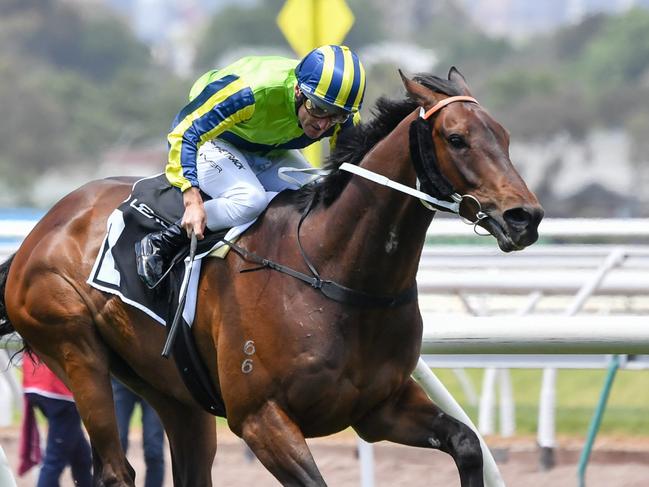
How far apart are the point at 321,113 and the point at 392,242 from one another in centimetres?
48

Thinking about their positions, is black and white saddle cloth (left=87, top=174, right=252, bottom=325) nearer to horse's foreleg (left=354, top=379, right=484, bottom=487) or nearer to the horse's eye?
horse's foreleg (left=354, top=379, right=484, bottom=487)

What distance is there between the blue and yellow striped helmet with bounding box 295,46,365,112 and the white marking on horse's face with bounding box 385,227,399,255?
1.40 ft

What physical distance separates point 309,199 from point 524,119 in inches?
1946

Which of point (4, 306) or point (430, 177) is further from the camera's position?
point (4, 306)

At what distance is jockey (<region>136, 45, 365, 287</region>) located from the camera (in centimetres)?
467

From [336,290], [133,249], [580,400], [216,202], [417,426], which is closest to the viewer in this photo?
[336,290]

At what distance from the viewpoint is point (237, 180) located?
4.93 m

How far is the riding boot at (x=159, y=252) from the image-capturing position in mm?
4965

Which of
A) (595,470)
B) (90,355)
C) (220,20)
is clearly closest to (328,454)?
(595,470)

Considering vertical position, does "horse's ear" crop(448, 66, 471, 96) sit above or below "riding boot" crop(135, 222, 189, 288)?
above

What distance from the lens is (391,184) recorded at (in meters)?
4.50

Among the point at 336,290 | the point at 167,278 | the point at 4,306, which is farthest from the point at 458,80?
the point at 4,306

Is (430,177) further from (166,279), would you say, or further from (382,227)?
(166,279)

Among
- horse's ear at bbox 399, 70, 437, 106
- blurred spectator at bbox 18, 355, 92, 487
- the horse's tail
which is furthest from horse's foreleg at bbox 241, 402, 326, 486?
blurred spectator at bbox 18, 355, 92, 487
